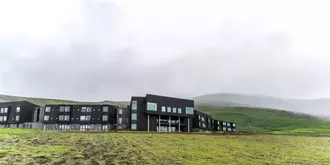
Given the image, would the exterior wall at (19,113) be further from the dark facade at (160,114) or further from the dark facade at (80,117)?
the dark facade at (160,114)

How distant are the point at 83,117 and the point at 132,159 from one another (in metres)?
96.0

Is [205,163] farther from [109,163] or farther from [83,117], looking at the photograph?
[83,117]

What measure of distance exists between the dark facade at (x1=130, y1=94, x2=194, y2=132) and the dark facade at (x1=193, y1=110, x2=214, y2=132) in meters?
16.7

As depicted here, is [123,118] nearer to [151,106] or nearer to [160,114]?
[151,106]

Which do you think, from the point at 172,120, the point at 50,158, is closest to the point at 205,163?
the point at 50,158

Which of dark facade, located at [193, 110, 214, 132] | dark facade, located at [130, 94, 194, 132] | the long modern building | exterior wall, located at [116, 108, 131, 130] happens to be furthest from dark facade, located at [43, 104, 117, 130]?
dark facade, located at [193, 110, 214, 132]

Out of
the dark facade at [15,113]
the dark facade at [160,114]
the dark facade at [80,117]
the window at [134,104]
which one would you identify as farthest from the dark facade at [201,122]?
the dark facade at [15,113]

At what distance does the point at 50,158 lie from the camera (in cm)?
2567

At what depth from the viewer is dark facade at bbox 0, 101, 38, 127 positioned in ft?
421

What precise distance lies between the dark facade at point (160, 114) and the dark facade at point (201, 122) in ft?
54.6

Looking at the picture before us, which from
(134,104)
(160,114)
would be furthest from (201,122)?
(134,104)

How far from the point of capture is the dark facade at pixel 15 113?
128250mm

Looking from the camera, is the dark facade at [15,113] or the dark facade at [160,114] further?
the dark facade at [15,113]

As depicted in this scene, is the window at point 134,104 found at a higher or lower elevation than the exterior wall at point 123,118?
higher
